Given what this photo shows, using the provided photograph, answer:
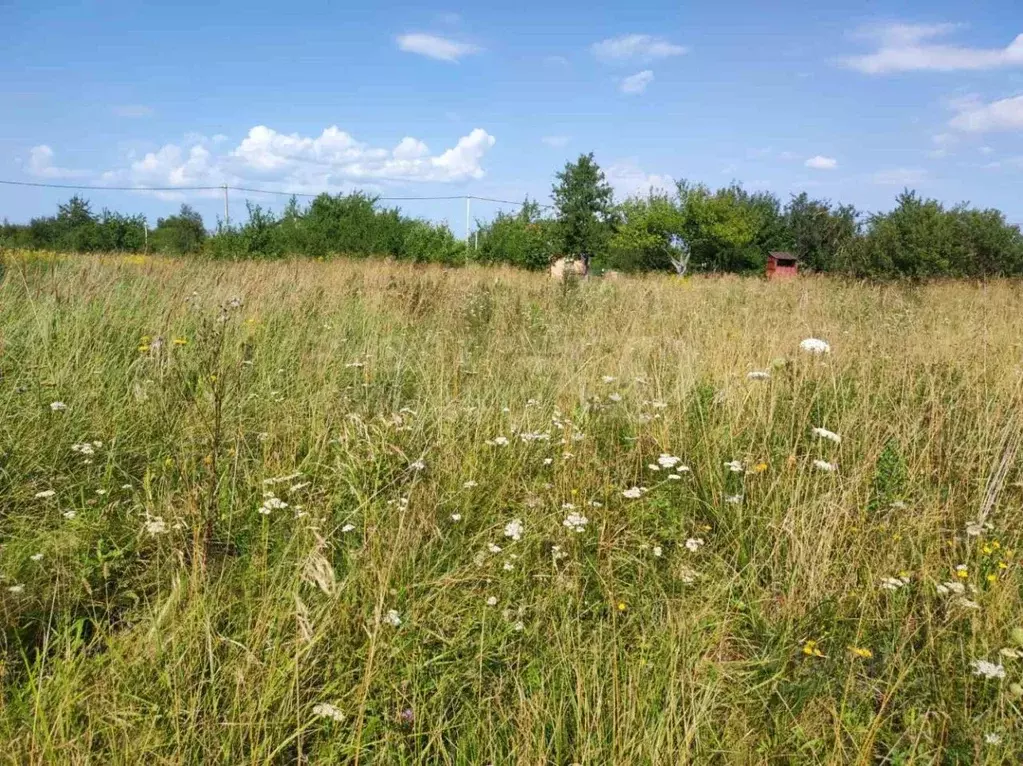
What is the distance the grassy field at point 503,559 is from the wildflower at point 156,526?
4 cm

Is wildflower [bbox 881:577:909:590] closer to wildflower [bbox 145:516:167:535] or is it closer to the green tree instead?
wildflower [bbox 145:516:167:535]

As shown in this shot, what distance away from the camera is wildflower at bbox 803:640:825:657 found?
161cm

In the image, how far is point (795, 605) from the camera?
183cm

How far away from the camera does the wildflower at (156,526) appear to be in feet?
6.23

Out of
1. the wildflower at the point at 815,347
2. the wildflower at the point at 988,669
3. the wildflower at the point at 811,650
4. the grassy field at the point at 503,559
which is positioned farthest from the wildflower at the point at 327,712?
the wildflower at the point at 815,347

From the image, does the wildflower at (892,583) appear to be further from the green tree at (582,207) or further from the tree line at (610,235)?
the green tree at (582,207)

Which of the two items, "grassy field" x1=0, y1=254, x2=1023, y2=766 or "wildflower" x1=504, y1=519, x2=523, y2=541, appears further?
"wildflower" x1=504, y1=519, x2=523, y2=541

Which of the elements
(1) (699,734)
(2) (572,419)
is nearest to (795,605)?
(1) (699,734)

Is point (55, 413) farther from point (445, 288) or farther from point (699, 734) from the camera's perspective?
point (445, 288)

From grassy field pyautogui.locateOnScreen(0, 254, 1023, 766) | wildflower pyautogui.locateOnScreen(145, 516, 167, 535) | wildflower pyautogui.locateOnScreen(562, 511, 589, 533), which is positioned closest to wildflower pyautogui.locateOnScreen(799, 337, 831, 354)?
grassy field pyautogui.locateOnScreen(0, 254, 1023, 766)

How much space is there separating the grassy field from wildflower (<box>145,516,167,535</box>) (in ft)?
0.13

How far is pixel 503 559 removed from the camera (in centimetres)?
204

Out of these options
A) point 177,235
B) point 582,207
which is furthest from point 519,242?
point 177,235

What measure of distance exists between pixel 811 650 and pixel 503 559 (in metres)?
0.92
